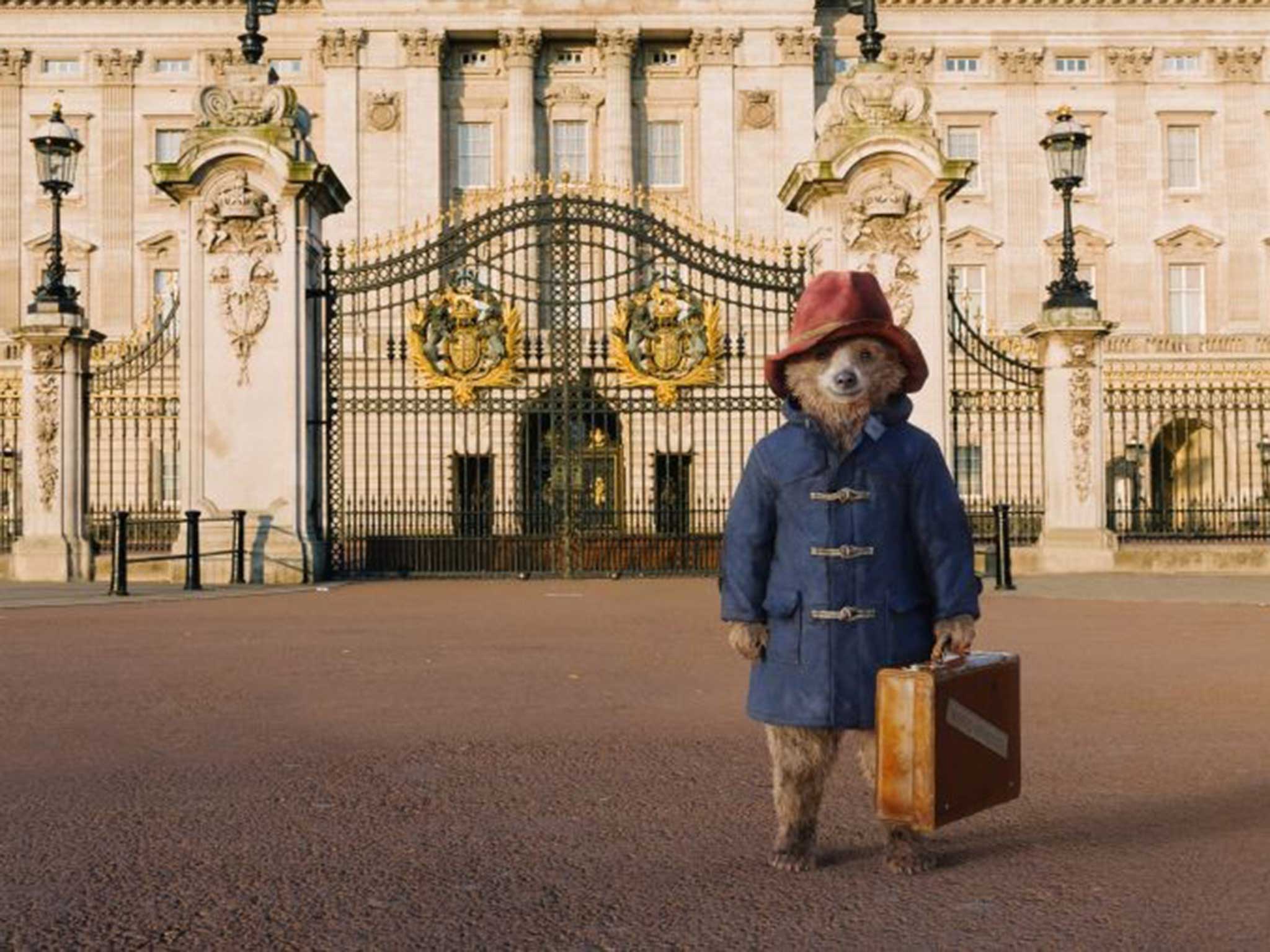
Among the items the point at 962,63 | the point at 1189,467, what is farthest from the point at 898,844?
the point at 962,63

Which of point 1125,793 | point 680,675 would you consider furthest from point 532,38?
point 1125,793

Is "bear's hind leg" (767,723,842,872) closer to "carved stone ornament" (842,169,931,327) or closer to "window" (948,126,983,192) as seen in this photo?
"carved stone ornament" (842,169,931,327)

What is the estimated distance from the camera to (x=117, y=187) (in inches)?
1848

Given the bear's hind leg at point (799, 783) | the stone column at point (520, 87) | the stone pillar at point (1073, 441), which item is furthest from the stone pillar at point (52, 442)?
the stone column at point (520, 87)

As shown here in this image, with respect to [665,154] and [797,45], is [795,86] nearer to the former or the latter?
[797,45]

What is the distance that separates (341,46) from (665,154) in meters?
11.3

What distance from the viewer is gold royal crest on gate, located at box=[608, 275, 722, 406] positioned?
1636 cm

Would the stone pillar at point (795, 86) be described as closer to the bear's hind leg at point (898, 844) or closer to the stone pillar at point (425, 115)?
the stone pillar at point (425, 115)

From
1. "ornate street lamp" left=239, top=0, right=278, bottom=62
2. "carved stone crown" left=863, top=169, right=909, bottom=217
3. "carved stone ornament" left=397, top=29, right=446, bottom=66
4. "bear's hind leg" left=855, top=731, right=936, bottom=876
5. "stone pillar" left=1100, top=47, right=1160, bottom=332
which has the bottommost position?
"bear's hind leg" left=855, top=731, right=936, bottom=876

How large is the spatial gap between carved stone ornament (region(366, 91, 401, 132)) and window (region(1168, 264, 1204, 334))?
89.0 feet

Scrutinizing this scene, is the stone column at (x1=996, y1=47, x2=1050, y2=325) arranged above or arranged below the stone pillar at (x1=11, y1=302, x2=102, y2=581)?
above

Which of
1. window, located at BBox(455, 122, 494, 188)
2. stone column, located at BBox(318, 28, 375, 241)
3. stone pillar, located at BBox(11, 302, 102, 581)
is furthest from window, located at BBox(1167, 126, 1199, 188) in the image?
stone pillar, located at BBox(11, 302, 102, 581)

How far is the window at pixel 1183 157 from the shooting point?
47750mm

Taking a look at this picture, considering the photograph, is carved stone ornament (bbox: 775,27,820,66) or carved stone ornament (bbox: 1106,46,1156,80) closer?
carved stone ornament (bbox: 775,27,820,66)
